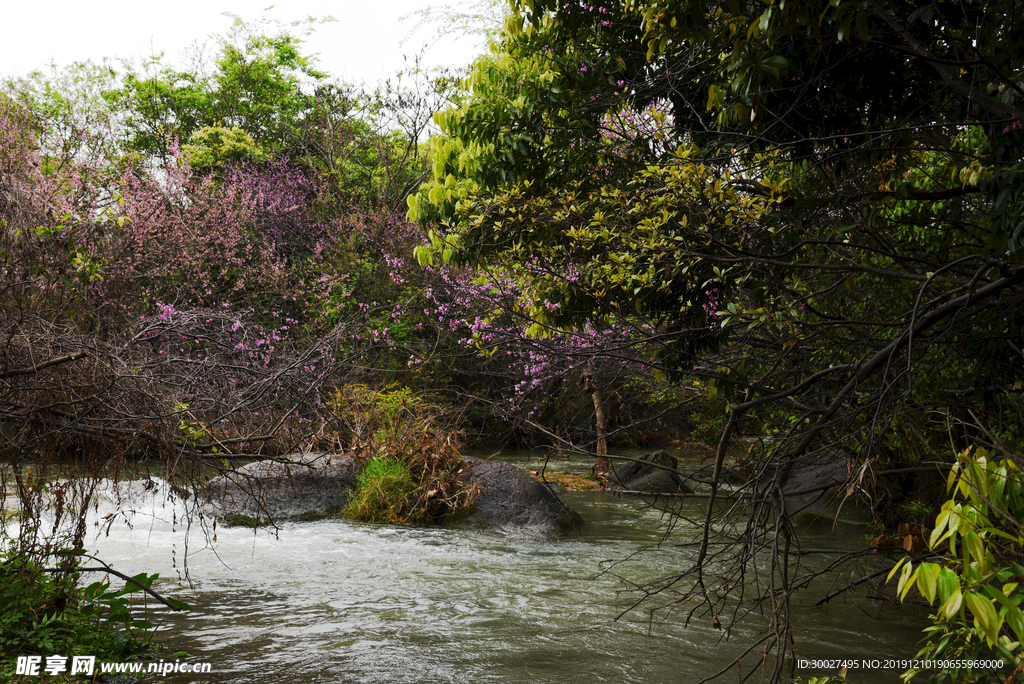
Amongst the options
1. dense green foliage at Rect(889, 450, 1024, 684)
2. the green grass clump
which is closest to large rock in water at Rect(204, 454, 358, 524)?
the green grass clump

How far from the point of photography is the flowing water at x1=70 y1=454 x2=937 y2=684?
593cm

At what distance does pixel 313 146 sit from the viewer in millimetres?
24359

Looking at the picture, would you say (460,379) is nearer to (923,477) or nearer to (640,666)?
(923,477)

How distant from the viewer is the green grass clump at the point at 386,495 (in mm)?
11328

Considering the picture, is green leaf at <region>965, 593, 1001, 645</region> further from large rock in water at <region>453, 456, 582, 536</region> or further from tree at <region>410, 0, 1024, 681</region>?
large rock in water at <region>453, 456, 582, 536</region>

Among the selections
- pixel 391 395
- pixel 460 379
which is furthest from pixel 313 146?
pixel 391 395

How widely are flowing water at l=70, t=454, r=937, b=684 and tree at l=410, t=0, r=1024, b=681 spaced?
3.75 feet

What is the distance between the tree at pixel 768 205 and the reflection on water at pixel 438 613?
117cm

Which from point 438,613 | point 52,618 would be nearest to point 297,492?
point 438,613

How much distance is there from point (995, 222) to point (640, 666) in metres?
4.11

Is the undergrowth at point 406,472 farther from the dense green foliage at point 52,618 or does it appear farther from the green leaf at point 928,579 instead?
the green leaf at point 928,579

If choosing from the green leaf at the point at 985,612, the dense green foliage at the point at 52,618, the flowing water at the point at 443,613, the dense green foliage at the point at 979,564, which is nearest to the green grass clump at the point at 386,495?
the flowing water at the point at 443,613

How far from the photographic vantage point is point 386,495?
11398 millimetres

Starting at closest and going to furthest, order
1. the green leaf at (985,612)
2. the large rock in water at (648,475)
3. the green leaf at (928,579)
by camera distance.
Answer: the green leaf at (985,612) → the green leaf at (928,579) → the large rock in water at (648,475)
